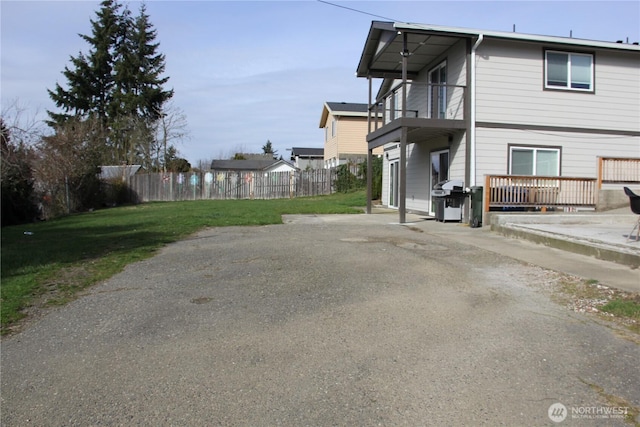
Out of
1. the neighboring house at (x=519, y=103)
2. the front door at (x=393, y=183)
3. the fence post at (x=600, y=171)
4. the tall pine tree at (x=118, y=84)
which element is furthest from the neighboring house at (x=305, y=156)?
the fence post at (x=600, y=171)

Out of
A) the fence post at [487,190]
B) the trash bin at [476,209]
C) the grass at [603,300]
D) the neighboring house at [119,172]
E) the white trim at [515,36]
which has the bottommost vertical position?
the grass at [603,300]

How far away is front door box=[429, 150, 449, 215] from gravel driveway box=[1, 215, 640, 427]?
918cm

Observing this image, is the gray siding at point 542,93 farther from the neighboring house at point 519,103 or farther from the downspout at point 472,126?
the downspout at point 472,126

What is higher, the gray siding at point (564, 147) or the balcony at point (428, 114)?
the balcony at point (428, 114)

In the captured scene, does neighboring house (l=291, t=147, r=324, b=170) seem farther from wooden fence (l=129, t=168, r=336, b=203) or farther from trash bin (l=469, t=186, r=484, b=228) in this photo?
trash bin (l=469, t=186, r=484, b=228)

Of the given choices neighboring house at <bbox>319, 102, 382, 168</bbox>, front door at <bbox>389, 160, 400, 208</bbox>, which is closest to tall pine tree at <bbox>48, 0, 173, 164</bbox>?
neighboring house at <bbox>319, 102, 382, 168</bbox>

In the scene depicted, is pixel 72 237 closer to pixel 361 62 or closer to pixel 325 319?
pixel 325 319

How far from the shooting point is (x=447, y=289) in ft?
20.4

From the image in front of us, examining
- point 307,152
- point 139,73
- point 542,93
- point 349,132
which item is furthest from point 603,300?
point 307,152

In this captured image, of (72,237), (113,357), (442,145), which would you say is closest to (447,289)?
(113,357)

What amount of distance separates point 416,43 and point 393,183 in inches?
278

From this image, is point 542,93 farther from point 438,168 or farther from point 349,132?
point 349,132

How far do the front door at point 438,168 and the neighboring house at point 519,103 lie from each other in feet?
0.25

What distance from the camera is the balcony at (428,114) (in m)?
14.2
